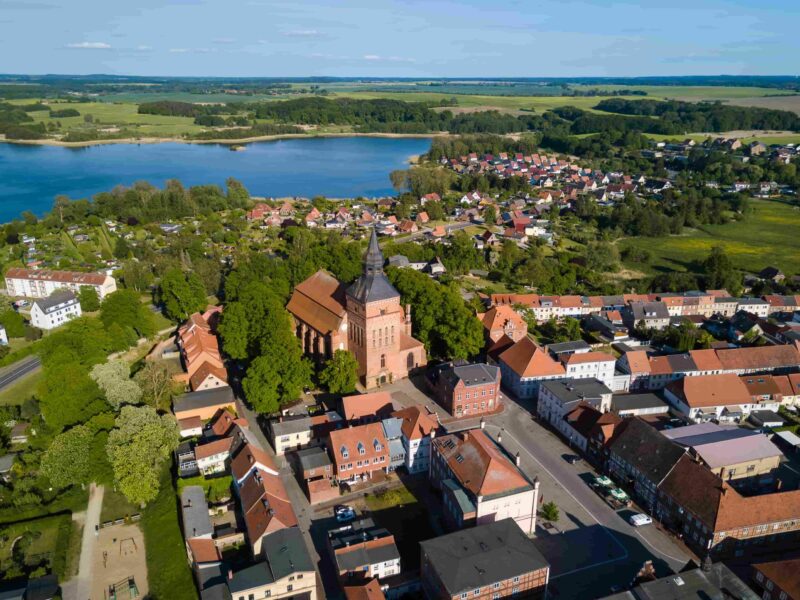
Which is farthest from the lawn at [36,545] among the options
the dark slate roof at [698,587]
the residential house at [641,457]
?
the residential house at [641,457]

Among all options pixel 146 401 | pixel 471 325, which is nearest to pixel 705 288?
pixel 471 325

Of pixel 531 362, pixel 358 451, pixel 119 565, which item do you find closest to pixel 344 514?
pixel 358 451

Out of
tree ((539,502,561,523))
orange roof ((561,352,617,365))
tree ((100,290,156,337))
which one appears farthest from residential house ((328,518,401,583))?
tree ((100,290,156,337))

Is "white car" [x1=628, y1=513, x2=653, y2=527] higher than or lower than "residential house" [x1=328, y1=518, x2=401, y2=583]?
lower

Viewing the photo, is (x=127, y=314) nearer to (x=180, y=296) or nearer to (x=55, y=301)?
(x=180, y=296)

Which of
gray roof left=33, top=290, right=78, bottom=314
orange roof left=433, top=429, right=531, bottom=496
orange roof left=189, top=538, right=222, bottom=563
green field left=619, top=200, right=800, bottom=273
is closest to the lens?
orange roof left=189, top=538, right=222, bottom=563

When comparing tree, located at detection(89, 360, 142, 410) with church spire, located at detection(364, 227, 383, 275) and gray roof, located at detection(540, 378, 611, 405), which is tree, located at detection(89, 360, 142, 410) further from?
gray roof, located at detection(540, 378, 611, 405)

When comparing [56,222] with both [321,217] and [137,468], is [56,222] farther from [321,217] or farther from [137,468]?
[137,468]

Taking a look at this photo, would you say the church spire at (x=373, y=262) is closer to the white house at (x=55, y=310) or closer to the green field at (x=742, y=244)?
the white house at (x=55, y=310)
